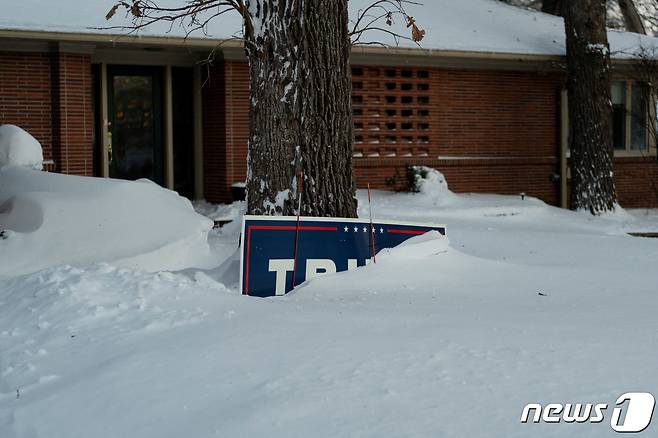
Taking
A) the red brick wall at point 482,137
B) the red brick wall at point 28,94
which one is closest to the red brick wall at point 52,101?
the red brick wall at point 28,94

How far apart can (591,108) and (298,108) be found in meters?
11.7

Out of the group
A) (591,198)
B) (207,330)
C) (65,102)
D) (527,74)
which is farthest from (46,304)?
(527,74)

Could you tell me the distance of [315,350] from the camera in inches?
231

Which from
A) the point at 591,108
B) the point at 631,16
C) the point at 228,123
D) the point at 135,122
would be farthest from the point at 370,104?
the point at 631,16

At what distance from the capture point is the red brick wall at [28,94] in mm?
16406

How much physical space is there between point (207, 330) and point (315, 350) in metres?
0.86

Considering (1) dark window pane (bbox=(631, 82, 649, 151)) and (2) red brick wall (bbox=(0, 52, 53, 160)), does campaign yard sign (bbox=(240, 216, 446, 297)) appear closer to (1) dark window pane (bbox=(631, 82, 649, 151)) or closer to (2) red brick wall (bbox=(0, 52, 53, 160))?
(2) red brick wall (bbox=(0, 52, 53, 160))

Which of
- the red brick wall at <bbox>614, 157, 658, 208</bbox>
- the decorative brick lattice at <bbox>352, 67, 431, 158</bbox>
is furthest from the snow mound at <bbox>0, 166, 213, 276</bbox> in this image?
the red brick wall at <bbox>614, 157, 658, 208</bbox>

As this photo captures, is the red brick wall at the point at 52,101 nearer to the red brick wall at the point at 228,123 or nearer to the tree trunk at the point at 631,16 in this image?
the red brick wall at the point at 228,123

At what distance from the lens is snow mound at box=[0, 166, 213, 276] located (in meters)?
8.94

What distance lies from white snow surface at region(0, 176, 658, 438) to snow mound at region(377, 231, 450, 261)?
0.01 m

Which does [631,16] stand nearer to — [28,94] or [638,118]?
[638,118]

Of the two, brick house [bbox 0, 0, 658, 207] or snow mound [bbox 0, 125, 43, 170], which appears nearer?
snow mound [bbox 0, 125, 43, 170]

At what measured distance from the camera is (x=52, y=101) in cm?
1672
